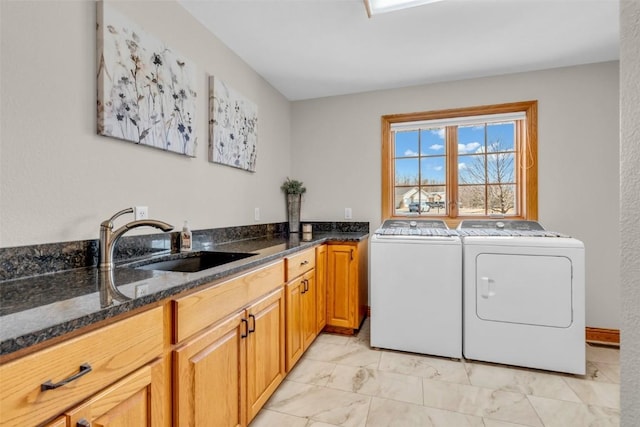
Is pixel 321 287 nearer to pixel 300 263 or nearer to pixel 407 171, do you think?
pixel 300 263

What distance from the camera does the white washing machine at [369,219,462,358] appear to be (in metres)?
2.23

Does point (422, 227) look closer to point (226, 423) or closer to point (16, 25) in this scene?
point (226, 423)

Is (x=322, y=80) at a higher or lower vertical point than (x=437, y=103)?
higher

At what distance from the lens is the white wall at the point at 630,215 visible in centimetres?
49

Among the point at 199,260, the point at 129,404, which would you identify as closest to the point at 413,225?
the point at 199,260

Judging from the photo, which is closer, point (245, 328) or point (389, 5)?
point (245, 328)

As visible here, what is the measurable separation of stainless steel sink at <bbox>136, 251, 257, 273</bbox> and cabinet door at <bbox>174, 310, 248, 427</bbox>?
440 millimetres

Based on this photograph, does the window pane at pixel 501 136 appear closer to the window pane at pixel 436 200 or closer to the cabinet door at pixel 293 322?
the window pane at pixel 436 200

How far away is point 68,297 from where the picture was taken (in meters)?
0.85

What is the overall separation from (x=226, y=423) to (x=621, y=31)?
1662 millimetres

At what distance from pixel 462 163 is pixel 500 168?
13.2 inches

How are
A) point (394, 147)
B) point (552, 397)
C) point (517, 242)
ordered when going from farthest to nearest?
point (394, 147)
point (517, 242)
point (552, 397)

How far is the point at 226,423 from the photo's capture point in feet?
4.17

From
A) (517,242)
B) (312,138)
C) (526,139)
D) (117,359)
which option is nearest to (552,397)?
(517,242)
